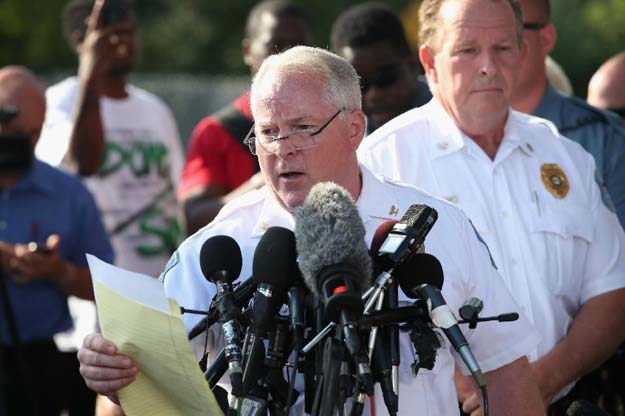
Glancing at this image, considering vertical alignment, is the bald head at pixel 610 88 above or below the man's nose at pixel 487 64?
below

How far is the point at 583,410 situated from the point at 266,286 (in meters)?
1.60

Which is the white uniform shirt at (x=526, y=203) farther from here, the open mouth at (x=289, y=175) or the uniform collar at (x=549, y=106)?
the open mouth at (x=289, y=175)

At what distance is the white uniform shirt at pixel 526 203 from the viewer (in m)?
5.50

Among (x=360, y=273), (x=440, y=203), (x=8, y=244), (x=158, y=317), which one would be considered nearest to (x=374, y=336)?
(x=360, y=273)

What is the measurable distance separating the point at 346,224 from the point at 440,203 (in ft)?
3.10

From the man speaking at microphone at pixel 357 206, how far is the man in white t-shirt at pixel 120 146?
4.13 meters

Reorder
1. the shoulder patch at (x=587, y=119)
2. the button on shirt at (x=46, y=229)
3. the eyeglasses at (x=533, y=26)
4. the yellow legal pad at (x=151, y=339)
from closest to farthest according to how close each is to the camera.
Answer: the yellow legal pad at (x=151, y=339), the shoulder patch at (x=587, y=119), the eyeglasses at (x=533, y=26), the button on shirt at (x=46, y=229)

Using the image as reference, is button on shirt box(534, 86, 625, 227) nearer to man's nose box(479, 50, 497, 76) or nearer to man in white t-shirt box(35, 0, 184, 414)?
man's nose box(479, 50, 497, 76)

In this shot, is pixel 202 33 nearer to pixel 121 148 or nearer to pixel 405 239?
pixel 121 148

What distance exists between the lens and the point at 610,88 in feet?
26.9

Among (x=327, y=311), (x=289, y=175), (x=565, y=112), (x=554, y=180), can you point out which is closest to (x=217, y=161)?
(x=565, y=112)

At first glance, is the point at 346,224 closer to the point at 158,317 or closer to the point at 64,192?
the point at 158,317

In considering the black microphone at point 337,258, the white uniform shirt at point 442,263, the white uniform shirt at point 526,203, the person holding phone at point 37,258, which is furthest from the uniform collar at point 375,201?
the person holding phone at point 37,258

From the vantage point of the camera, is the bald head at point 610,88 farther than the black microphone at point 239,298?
Yes
